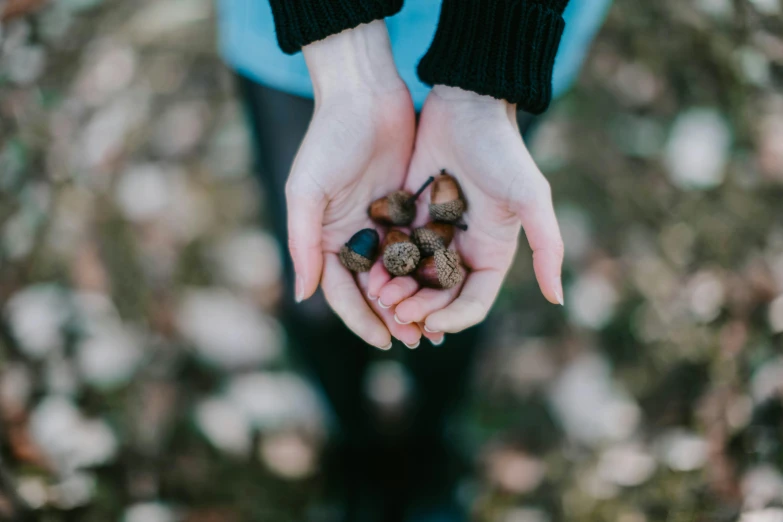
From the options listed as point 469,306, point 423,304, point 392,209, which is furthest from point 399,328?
point 392,209

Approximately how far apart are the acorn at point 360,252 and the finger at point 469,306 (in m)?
0.28

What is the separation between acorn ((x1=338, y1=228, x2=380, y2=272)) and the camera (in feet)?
5.48

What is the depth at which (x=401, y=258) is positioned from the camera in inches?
65.4

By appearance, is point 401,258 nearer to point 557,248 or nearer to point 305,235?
point 305,235

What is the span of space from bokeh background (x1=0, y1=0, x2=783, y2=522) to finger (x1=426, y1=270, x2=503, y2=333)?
888mm

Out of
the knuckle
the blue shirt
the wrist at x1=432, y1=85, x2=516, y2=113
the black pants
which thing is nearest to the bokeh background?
the black pants

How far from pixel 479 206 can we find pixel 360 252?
0.38 m

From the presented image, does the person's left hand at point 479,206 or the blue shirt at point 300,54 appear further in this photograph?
the blue shirt at point 300,54

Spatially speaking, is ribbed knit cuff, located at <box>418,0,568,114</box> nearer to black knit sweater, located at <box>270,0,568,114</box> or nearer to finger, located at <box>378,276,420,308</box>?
black knit sweater, located at <box>270,0,568,114</box>

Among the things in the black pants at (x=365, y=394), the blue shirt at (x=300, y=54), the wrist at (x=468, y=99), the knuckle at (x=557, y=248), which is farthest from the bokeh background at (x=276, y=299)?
the knuckle at (x=557, y=248)

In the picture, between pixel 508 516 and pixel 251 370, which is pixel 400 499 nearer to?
pixel 508 516

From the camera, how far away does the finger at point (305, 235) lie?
59.3 inches

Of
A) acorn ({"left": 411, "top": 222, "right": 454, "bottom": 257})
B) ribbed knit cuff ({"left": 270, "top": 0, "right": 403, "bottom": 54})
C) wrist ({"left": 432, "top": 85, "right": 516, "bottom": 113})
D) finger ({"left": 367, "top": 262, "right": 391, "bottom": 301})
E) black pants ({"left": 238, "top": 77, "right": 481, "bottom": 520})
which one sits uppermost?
ribbed knit cuff ({"left": 270, "top": 0, "right": 403, "bottom": 54})

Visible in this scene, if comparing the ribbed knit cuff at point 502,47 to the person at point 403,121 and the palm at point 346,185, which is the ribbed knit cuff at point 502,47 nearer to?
the person at point 403,121
